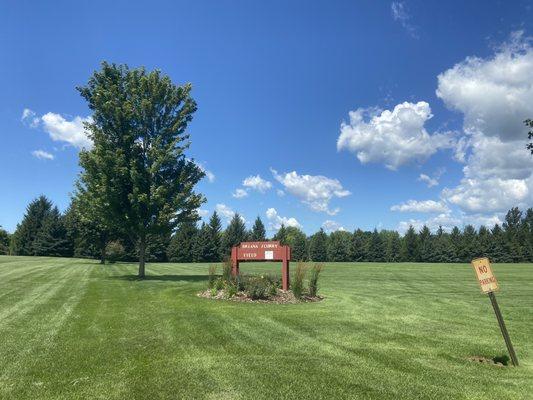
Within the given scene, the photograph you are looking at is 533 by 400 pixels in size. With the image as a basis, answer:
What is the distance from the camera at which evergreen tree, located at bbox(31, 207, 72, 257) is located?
69738mm

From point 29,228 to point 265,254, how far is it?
75705mm

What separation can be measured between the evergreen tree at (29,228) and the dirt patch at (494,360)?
81067 mm

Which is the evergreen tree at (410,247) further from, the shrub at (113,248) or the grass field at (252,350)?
the grass field at (252,350)

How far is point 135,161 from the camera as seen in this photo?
23.3 m

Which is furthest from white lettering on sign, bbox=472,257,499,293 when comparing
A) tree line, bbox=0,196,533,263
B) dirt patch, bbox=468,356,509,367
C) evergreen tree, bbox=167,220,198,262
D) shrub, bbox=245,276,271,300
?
evergreen tree, bbox=167,220,198,262

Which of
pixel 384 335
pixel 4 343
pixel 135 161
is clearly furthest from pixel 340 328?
pixel 135 161

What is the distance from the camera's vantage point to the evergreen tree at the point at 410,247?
8594 cm

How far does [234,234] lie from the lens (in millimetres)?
82812

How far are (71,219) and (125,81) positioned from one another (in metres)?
35.0

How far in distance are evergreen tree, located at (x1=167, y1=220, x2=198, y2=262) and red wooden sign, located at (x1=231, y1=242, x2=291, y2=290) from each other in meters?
57.1

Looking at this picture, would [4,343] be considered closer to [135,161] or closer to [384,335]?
[384,335]

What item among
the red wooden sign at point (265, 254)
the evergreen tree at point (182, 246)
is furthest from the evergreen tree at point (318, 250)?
the red wooden sign at point (265, 254)

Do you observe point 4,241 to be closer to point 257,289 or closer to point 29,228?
point 29,228

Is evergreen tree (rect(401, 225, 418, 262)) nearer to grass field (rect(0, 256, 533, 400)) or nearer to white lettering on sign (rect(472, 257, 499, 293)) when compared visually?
grass field (rect(0, 256, 533, 400))
